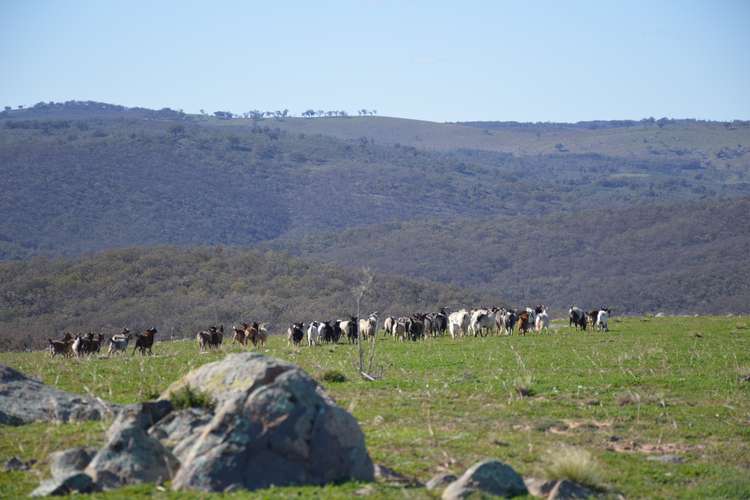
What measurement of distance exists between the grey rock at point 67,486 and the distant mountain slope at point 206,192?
10334 centimetres

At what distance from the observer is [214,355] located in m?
30.7

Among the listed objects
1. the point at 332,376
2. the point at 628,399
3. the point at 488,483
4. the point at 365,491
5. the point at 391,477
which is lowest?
the point at 332,376

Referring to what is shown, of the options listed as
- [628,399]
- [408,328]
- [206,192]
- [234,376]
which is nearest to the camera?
[234,376]

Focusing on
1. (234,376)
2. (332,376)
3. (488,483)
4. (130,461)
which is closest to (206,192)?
(332,376)

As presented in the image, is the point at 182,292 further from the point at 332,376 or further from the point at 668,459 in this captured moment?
the point at 668,459

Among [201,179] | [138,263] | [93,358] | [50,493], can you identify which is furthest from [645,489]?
[201,179]

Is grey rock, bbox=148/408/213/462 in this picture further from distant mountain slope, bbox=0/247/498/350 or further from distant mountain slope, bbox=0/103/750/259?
distant mountain slope, bbox=0/103/750/259

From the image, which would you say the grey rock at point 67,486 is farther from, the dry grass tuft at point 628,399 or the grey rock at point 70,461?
the dry grass tuft at point 628,399

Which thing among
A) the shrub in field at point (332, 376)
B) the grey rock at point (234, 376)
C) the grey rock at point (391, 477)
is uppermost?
the grey rock at point (234, 376)

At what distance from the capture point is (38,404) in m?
16.6

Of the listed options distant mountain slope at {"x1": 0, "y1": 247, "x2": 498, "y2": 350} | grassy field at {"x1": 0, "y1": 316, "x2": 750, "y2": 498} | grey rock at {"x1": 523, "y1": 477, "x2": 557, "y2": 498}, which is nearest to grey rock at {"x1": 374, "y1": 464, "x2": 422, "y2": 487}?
grassy field at {"x1": 0, "y1": 316, "x2": 750, "y2": 498}

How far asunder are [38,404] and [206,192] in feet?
442

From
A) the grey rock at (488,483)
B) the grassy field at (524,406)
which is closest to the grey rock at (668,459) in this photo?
the grassy field at (524,406)

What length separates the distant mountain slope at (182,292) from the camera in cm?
6575
